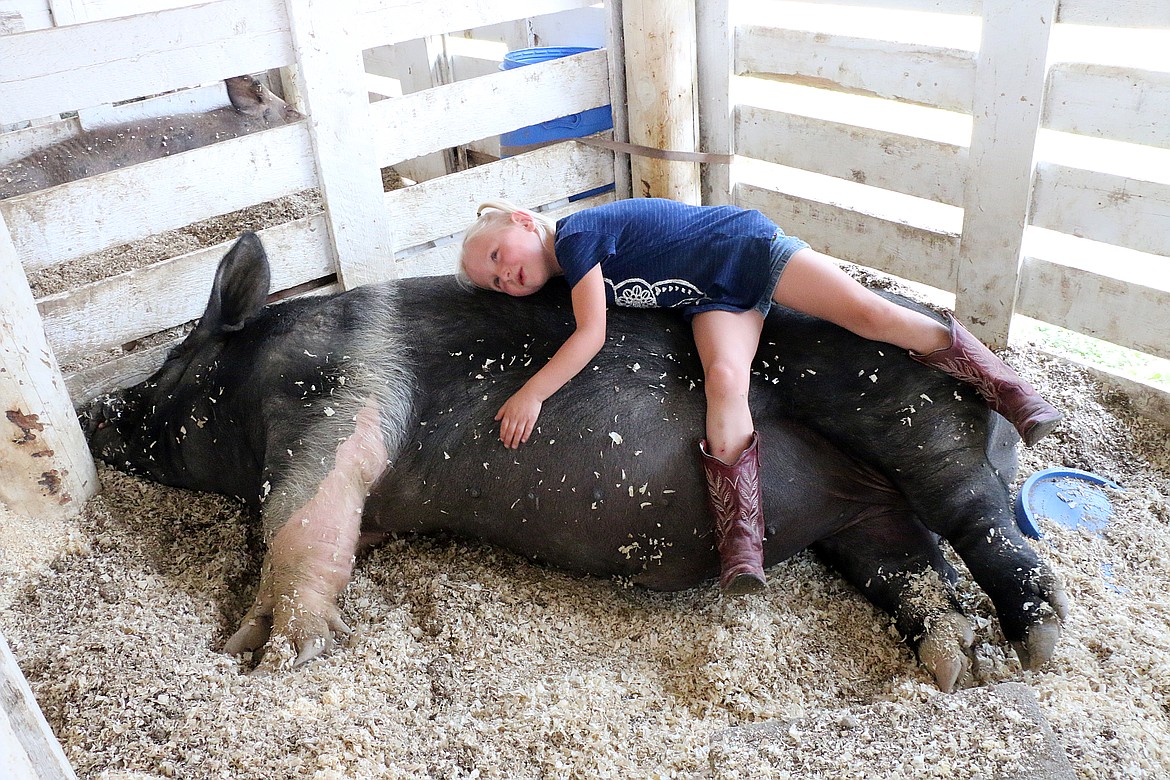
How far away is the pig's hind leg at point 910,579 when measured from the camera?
191 cm

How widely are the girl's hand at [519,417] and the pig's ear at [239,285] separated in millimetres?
699

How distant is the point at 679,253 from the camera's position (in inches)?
85.0

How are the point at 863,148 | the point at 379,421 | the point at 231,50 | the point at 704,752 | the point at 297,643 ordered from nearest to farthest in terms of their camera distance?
the point at 704,752 < the point at 297,643 < the point at 379,421 < the point at 231,50 < the point at 863,148

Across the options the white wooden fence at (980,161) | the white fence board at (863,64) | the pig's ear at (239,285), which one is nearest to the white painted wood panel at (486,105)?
the white wooden fence at (980,161)

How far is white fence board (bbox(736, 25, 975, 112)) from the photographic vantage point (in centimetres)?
265

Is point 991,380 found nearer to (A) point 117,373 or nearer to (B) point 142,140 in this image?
(A) point 117,373

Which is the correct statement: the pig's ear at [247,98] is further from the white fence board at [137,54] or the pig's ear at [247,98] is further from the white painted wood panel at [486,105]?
the white fence board at [137,54]

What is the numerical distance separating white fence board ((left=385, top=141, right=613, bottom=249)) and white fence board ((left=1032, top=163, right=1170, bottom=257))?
1.45 m

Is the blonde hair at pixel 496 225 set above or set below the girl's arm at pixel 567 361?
above

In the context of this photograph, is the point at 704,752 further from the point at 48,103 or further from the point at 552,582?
the point at 48,103

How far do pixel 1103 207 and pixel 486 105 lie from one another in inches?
70.9

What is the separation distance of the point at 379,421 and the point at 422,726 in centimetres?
69

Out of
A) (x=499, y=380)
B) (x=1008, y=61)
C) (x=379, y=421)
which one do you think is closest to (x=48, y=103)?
(x=379, y=421)

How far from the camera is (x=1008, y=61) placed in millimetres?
2488
